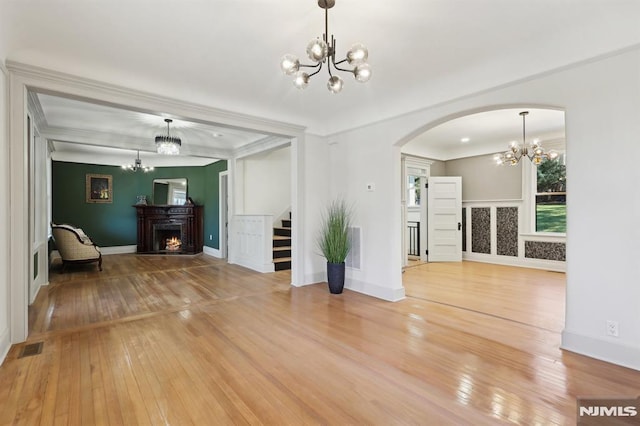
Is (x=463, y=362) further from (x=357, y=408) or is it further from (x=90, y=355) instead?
(x=90, y=355)

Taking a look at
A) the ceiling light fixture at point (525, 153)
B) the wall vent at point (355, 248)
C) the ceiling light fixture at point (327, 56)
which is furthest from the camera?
the ceiling light fixture at point (525, 153)

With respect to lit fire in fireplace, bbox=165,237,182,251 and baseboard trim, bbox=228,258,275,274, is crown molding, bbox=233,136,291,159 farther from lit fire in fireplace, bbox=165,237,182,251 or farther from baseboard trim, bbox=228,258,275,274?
lit fire in fireplace, bbox=165,237,182,251

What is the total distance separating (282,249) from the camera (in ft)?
21.5

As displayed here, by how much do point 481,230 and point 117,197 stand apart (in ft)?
32.2

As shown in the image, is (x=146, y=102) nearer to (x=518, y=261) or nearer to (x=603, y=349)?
(x=603, y=349)

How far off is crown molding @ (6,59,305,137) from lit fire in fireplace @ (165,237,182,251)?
19.2ft

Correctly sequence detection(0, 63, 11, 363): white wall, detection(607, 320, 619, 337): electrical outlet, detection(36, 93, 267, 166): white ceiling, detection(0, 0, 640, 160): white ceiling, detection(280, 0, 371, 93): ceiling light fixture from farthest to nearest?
detection(36, 93, 267, 166): white ceiling → detection(0, 63, 11, 363): white wall → detection(607, 320, 619, 337): electrical outlet → detection(0, 0, 640, 160): white ceiling → detection(280, 0, 371, 93): ceiling light fixture

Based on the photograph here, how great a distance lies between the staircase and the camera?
6.35 metres

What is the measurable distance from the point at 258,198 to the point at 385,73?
4950 millimetres

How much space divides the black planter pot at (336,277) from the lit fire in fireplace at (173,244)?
6100mm

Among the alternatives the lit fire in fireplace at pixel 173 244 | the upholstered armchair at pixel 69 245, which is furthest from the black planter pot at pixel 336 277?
the lit fire in fireplace at pixel 173 244

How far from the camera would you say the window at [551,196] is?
626 cm

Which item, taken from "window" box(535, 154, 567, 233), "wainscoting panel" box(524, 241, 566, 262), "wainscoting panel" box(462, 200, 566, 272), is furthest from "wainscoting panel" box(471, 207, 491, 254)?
"window" box(535, 154, 567, 233)

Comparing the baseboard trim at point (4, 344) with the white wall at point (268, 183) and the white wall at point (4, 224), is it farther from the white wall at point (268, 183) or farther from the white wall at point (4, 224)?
the white wall at point (268, 183)
